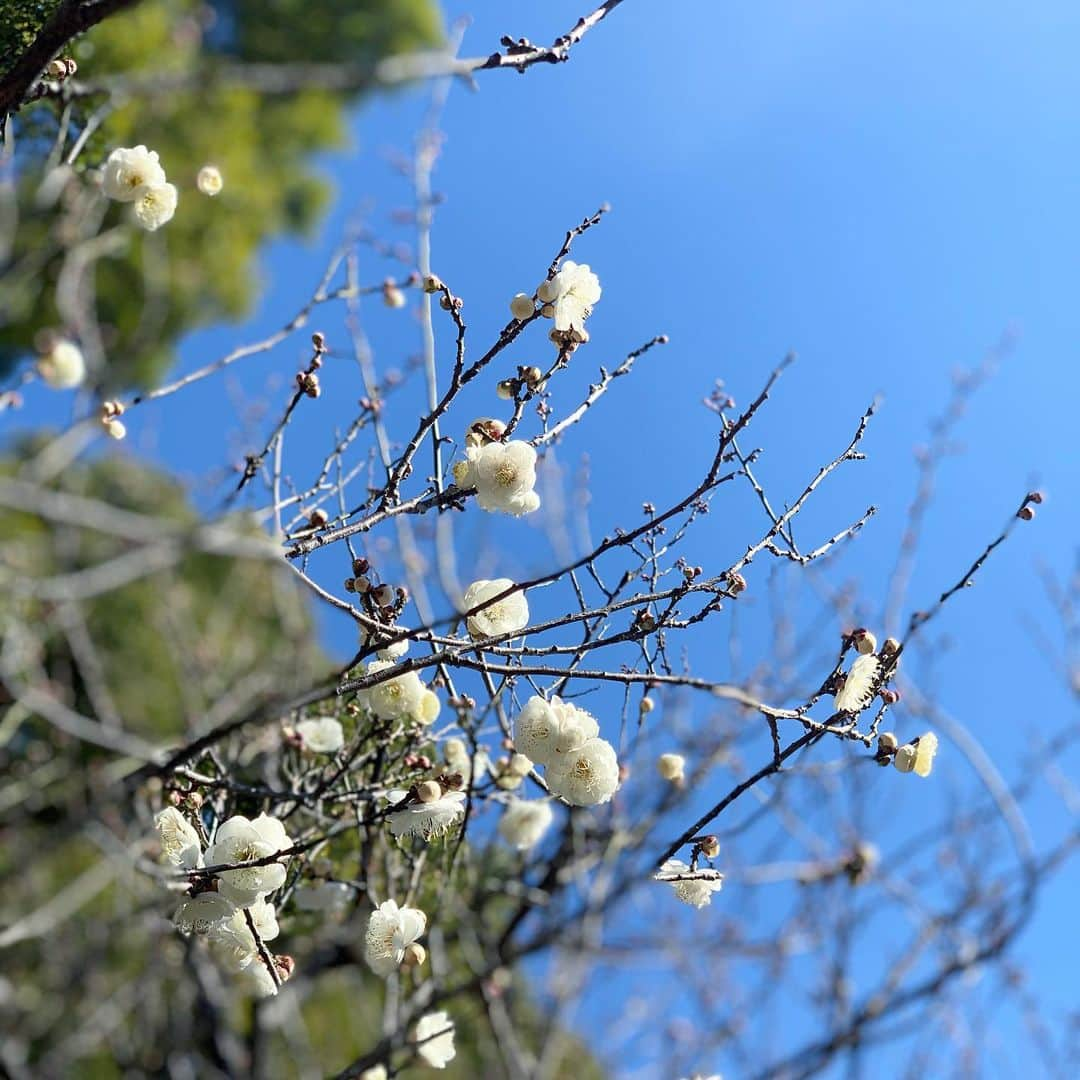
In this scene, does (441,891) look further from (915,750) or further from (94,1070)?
(94,1070)

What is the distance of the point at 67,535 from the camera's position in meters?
2.55

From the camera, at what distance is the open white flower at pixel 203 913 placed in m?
1.50

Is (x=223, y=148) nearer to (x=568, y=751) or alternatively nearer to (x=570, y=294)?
(x=570, y=294)

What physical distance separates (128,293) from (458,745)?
7.75 m

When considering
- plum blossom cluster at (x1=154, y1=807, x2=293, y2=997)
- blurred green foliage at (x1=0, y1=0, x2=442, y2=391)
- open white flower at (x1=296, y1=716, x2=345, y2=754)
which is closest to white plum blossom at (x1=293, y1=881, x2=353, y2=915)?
open white flower at (x1=296, y1=716, x2=345, y2=754)

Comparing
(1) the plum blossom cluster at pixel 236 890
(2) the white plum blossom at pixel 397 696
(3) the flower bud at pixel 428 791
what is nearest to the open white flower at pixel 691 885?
(3) the flower bud at pixel 428 791

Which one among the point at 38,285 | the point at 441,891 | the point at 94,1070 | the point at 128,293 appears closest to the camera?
the point at 441,891

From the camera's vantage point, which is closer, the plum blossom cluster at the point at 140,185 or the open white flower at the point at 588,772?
the open white flower at the point at 588,772

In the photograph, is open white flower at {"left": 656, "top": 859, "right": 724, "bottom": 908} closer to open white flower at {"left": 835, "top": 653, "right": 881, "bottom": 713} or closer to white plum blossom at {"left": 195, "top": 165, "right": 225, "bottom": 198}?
open white flower at {"left": 835, "top": 653, "right": 881, "bottom": 713}

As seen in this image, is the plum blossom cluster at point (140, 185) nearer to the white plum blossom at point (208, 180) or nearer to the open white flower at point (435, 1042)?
the white plum blossom at point (208, 180)

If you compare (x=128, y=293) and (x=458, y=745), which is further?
(x=128, y=293)

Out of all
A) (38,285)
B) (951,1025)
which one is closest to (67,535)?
(951,1025)

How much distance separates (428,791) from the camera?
1.45 m

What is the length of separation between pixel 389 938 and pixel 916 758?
34.3 inches
